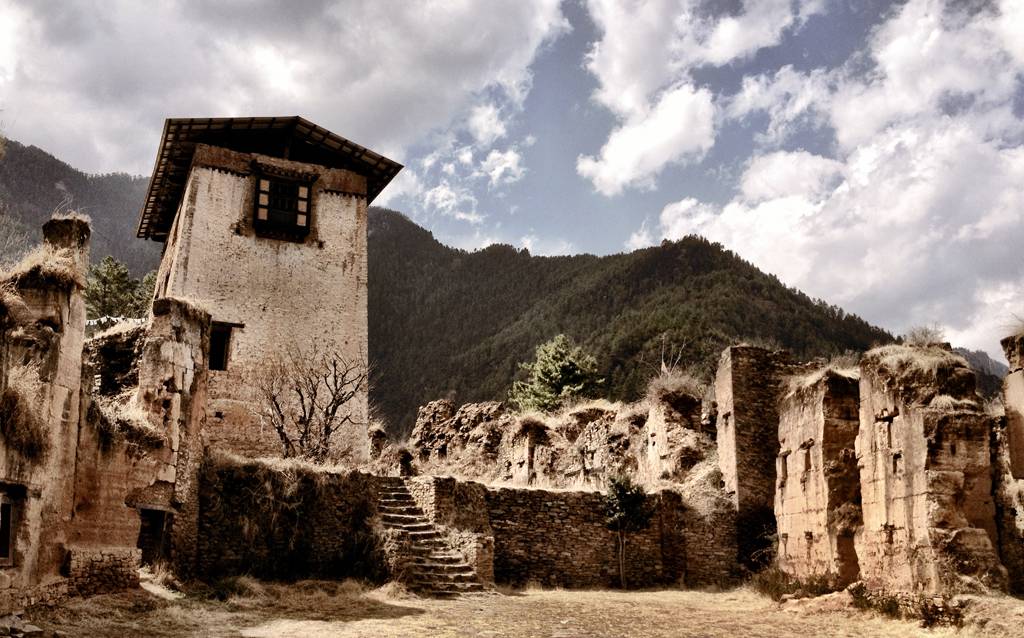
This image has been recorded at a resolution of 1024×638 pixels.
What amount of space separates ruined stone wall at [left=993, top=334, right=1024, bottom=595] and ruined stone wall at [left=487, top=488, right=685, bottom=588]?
7887 mm

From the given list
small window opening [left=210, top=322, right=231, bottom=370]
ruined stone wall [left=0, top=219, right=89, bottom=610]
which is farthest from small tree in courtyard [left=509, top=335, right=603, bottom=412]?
ruined stone wall [left=0, top=219, right=89, bottom=610]

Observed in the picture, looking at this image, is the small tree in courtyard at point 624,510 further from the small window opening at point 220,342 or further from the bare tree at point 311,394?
the small window opening at point 220,342

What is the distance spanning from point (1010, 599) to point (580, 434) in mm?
15374

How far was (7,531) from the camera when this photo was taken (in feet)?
33.8

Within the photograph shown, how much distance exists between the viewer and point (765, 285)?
2422 inches

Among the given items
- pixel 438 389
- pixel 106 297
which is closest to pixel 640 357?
pixel 438 389

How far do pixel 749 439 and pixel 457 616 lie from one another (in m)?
10.2

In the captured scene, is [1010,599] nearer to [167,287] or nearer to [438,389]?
[167,287]

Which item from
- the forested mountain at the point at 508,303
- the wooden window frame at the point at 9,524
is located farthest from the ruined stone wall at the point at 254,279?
the forested mountain at the point at 508,303

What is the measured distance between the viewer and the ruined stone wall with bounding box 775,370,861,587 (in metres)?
16.2

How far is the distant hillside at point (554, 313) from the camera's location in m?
51.3

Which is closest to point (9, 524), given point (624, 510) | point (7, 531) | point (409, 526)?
point (7, 531)

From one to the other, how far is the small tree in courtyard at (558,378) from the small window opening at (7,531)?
27.6 meters

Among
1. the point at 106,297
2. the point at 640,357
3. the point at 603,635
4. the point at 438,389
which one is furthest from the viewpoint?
the point at 438,389
